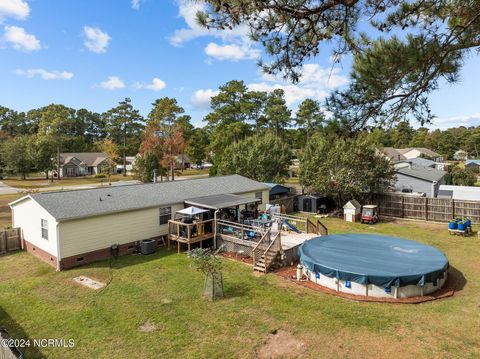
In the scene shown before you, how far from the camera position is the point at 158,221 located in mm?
17375

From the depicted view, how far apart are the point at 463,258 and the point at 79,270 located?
1749 cm

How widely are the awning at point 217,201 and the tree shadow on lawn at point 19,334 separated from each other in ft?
31.5

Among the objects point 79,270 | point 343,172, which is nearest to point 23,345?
point 79,270

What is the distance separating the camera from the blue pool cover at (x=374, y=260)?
11055 mm

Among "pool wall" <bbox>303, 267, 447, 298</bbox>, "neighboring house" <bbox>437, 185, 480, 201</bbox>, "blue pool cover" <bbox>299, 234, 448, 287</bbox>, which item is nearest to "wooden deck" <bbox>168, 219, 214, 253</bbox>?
"blue pool cover" <bbox>299, 234, 448, 287</bbox>

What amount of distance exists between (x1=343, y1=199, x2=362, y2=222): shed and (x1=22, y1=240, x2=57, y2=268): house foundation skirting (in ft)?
60.9

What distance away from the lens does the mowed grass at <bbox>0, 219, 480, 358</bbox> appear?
8.12 metres

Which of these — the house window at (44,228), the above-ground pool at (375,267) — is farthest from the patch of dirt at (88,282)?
the above-ground pool at (375,267)

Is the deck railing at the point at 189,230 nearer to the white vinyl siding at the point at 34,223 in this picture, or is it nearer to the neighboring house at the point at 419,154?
the white vinyl siding at the point at 34,223

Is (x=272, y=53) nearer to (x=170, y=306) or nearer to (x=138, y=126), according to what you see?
(x=170, y=306)

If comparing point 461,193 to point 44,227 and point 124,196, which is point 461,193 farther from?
point 44,227

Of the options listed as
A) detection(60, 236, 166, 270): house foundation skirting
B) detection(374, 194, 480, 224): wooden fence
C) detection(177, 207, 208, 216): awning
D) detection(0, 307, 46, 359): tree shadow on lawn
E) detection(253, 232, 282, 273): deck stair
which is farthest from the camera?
detection(374, 194, 480, 224): wooden fence

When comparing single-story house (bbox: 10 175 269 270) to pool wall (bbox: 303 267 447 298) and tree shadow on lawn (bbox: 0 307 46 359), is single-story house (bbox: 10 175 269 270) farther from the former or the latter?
pool wall (bbox: 303 267 447 298)

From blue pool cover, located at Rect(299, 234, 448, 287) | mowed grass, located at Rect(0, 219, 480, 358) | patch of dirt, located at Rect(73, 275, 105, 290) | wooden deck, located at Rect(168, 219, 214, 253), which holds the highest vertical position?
wooden deck, located at Rect(168, 219, 214, 253)
